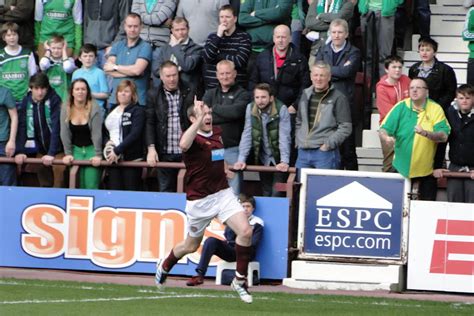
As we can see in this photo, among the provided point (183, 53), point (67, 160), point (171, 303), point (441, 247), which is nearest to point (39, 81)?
point (67, 160)

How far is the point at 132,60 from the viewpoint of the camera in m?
18.3

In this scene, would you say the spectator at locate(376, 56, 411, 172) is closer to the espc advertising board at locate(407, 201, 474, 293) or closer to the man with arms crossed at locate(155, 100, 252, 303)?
the espc advertising board at locate(407, 201, 474, 293)

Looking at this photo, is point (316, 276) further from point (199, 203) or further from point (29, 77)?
point (29, 77)

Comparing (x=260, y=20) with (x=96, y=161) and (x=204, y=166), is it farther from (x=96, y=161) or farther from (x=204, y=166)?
(x=204, y=166)

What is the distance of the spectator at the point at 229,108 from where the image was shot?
16.9 m

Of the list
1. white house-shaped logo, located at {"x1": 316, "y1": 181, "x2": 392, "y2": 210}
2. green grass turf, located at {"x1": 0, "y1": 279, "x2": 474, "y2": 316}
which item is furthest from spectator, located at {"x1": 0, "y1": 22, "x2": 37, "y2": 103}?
white house-shaped logo, located at {"x1": 316, "y1": 181, "x2": 392, "y2": 210}

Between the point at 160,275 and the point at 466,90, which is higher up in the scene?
the point at 466,90

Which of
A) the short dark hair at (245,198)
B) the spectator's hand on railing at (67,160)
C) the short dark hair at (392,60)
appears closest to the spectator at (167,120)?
the spectator's hand on railing at (67,160)

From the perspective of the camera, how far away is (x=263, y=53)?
57.8 feet

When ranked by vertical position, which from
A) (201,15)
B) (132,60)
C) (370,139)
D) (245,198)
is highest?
(201,15)

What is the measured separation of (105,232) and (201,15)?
3.79m

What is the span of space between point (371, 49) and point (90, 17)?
14.4 ft

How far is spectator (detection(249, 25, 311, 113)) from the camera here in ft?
57.3

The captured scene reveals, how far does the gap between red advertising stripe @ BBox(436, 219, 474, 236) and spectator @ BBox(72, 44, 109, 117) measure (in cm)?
515
